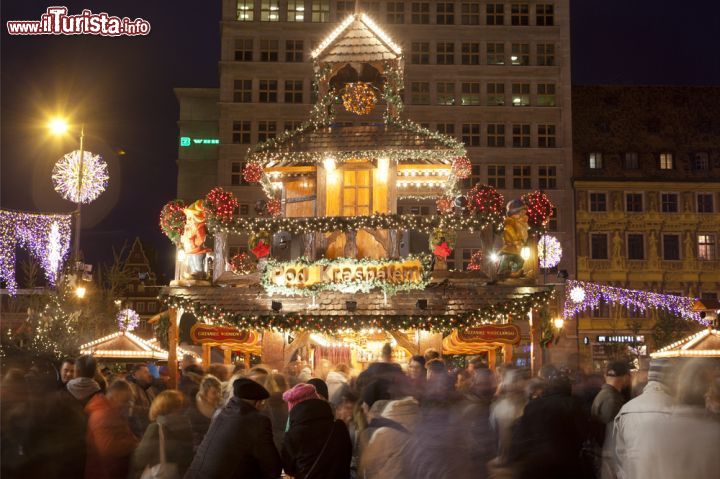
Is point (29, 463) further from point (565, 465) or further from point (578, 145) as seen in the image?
point (578, 145)

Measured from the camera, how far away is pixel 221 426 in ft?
21.5

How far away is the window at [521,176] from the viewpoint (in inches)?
2237

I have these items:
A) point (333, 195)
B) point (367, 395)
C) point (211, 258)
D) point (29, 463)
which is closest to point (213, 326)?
point (211, 258)

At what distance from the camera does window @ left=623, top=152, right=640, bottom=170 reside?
5684cm

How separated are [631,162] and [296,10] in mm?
23122

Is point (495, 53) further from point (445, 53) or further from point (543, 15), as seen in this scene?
point (543, 15)

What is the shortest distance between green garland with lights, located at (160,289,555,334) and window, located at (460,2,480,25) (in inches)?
1621

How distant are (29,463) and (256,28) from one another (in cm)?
5302

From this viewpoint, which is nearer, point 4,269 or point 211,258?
point 211,258

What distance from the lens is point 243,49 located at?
5741 cm

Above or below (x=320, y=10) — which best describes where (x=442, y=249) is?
below

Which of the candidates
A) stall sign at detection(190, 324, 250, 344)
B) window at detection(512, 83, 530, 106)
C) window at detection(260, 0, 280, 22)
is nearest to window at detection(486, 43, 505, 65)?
window at detection(512, 83, 530, 106)

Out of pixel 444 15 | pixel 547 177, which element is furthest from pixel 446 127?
pixel 444 15

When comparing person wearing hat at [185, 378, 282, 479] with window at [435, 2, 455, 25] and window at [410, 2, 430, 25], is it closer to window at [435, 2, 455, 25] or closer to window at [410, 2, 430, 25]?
window at [410, 2, 430, 25]
